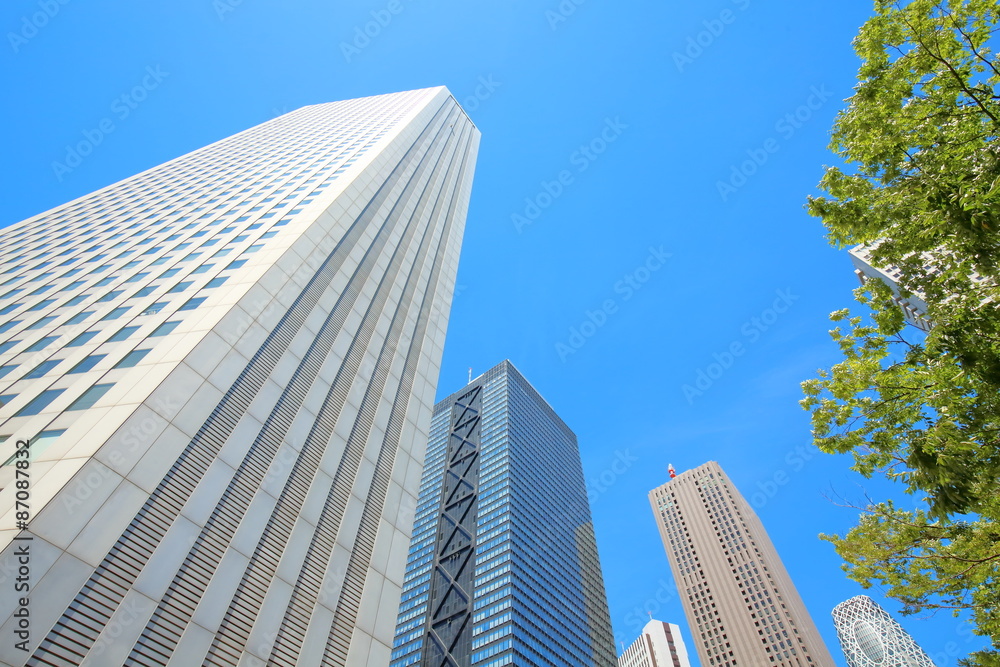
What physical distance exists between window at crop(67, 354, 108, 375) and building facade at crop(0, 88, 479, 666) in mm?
87

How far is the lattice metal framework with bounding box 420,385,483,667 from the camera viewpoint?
112062mm

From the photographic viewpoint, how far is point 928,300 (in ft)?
31.0

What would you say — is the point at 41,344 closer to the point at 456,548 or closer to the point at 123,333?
the point at 123,333

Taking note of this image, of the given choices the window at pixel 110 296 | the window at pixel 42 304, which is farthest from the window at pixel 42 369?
the window at pixel 42 304

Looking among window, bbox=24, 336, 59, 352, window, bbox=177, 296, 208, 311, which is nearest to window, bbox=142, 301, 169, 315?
window, bbox=177, 296, 208, 311

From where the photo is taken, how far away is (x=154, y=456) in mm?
15602

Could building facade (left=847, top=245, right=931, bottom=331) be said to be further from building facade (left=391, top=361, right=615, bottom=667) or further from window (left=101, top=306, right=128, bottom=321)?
building facade (left=391, top=361, right=615, bottom=667)

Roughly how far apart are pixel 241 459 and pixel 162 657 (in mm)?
6437

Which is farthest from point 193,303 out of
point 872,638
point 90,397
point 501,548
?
point 872,638

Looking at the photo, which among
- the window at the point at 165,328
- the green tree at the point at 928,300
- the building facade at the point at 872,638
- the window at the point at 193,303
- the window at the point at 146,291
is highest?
the building facade at the point at 872,638

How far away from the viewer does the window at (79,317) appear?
922 inches

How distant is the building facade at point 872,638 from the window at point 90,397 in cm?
17720

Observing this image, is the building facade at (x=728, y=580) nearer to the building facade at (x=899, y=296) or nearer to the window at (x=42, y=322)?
the building facade at (x=899, y=296)

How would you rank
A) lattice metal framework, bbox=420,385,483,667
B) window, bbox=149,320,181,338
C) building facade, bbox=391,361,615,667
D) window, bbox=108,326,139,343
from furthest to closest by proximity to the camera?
lattice metal framework, bbox=420,385,483,667, building facade, bbox=391,361,615,667, window, bbox=108,326,139,343, window, bbox=149,320,181,338
